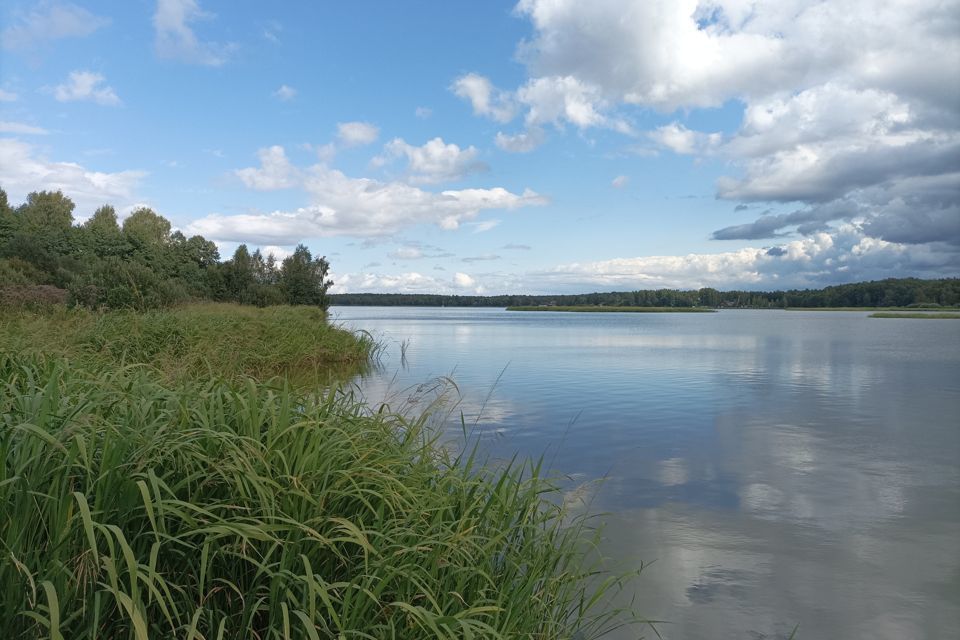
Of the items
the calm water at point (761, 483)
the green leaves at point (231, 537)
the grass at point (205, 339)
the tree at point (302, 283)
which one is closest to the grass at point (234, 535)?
the green leaves at point (231, 537)

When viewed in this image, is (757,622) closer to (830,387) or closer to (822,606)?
(822,606)

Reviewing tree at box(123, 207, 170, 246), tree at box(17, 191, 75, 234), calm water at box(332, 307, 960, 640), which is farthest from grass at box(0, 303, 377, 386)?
tree at box(123, 207, 170, 246)

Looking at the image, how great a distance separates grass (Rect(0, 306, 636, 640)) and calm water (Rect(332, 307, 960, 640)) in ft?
3.92

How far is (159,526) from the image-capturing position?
3068 mm

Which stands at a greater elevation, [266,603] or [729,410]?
[266,603]

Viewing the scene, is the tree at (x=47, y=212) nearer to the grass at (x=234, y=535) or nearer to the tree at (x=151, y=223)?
the tree at (x=151, y=223)

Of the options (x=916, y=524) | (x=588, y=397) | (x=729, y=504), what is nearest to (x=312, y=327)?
(x=588, y=397)

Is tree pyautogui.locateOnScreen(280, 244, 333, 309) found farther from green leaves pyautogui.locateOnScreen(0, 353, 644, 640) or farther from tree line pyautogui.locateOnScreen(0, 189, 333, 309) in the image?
green leaves pyautogui.locateOnScreen(0, 353, 644, 640)

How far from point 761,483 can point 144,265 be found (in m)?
48.8

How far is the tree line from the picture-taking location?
32.0 metres

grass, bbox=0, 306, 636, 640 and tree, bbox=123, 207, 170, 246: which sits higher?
tree, bbox=123, 207, 170, 246

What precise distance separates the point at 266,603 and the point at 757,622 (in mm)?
3962

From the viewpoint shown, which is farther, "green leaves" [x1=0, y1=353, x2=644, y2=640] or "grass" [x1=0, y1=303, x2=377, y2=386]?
"grass" [x1=0, y1=303, x2=377, y2=386]

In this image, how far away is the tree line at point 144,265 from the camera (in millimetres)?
31969
